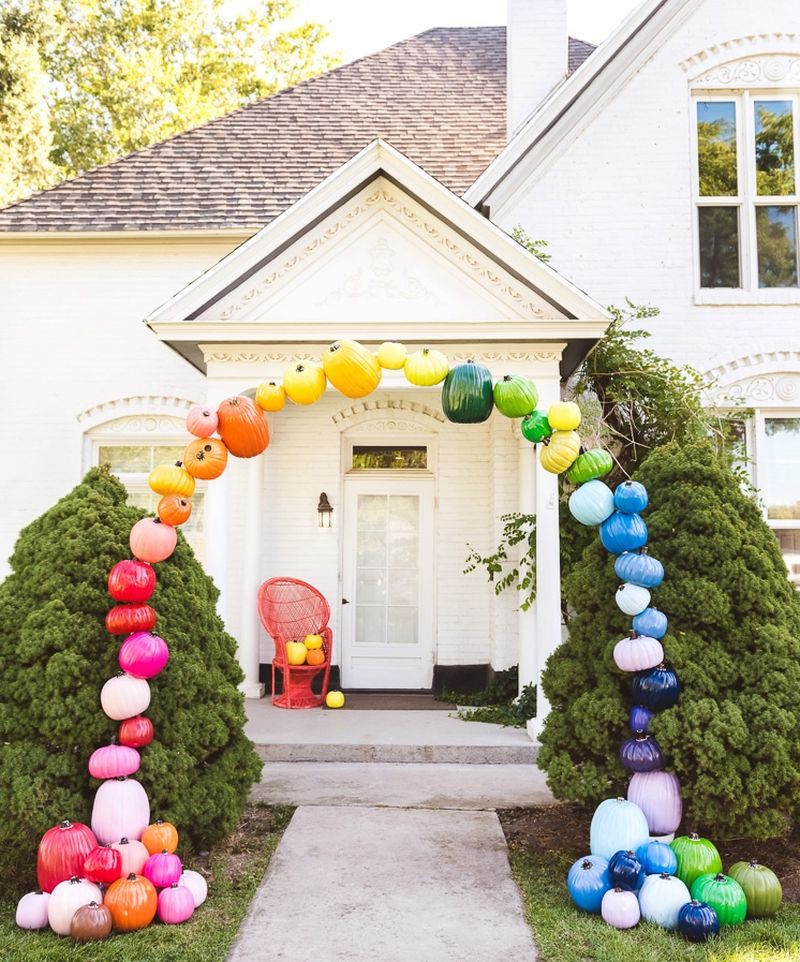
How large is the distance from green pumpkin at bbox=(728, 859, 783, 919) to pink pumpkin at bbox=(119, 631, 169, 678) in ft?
10.1

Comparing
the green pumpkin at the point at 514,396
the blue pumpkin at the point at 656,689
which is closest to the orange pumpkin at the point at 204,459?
the green pumpkin at the point at 514,396

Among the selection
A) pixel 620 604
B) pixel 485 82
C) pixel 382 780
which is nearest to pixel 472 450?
pixel 382 780

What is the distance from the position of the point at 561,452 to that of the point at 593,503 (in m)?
0.35

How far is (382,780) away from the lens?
589 cm

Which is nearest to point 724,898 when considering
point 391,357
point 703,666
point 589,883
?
point 589,883

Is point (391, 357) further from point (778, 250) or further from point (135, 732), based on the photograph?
point (778, 250)

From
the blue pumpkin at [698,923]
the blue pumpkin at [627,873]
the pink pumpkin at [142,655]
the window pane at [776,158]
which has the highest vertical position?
the window pane at [776,158]

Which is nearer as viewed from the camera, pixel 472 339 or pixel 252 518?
pixel 472 339

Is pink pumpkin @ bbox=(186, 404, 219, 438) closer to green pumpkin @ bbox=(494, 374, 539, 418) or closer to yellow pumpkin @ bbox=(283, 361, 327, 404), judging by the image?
yellow pumpkin @ bbox=(283, 361, 327, 404)

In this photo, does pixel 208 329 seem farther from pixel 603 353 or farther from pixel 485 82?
pixel 485 82

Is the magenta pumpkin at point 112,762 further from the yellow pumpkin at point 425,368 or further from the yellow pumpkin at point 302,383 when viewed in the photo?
the yellow pumpkin at point 425,368

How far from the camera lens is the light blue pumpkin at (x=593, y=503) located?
14.1 feet

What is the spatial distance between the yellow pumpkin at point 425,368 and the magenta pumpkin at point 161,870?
2.80 m

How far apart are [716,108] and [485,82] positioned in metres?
4.26
